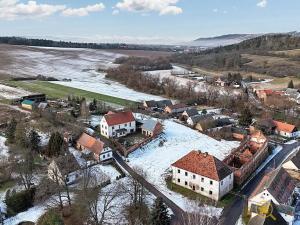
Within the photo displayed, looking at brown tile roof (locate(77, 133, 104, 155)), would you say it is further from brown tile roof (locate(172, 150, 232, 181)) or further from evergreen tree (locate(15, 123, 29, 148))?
brown tile roof (locate(172, 150, 232, 181))

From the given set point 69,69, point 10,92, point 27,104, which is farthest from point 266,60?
point 27,104

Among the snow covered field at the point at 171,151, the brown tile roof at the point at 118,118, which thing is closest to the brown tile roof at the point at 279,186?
the snow covered field at the point at 171,151

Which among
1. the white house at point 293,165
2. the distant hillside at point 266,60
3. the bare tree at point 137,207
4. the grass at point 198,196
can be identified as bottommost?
the grass at point 198,196

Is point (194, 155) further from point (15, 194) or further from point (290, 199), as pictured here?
point (15, 194)

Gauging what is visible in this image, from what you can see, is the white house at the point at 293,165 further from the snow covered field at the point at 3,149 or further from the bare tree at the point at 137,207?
the snow covered field at the point at 3,149

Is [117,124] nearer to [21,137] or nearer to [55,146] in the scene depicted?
[55,146]

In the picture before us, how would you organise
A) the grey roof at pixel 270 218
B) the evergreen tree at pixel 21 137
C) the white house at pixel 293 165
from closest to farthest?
the grey roof at pixel 270 218
the white house at pixel 293 165
the evergreen tree at pixel 21 137

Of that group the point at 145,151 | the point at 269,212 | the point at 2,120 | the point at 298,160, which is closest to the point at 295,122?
the point at 298,160
